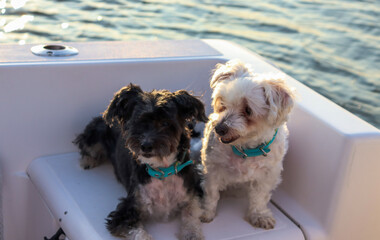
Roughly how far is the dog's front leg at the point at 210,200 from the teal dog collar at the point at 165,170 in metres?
0.26

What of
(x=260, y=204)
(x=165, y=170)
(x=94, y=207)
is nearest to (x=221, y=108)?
(x=165, y=170)

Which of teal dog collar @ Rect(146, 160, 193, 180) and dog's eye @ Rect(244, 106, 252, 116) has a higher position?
dog's eye @ Rect(244, 106, 252, 116)

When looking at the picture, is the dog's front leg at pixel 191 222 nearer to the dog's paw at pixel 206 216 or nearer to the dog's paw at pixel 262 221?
the dog's paw at pixel 206 216

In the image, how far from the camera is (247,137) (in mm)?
2656

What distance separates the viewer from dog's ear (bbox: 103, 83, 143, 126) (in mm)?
2570

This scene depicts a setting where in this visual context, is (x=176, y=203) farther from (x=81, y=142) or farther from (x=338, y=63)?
(x=338, y=63)

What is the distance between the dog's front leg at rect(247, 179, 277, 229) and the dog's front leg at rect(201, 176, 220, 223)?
200 mm

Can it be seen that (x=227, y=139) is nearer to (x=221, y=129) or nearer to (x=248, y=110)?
(x=221, y=129)

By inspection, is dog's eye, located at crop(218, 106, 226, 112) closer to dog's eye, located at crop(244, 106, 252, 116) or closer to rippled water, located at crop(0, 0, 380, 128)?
dog's eye, located at crop(244, 106, 252, 116)

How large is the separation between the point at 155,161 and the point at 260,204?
69 centimetres

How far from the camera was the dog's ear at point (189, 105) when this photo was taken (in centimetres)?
252

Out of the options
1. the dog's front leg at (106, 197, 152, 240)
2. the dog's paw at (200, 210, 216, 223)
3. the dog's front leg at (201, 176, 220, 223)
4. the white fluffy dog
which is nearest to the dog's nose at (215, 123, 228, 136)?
the white fluffy dog

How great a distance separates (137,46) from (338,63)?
15.0 feet

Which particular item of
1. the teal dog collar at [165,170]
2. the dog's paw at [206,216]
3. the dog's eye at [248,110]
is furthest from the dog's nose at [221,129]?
the dog's paw at [206,216]
